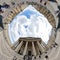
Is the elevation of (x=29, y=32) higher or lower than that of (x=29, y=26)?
lower

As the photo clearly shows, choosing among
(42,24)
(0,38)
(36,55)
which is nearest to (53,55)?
(36,55)

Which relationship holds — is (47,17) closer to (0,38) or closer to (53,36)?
(53,36)

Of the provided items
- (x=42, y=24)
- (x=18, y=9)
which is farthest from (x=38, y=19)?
(x=18, y=9)

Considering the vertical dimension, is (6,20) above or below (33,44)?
above

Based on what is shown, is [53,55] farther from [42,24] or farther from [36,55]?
[42,24]

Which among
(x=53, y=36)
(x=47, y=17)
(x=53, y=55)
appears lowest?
(x=53, y=55)

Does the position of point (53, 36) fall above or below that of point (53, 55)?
above
